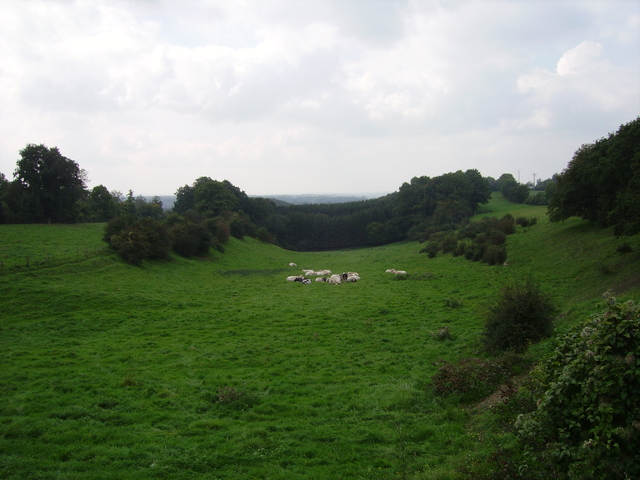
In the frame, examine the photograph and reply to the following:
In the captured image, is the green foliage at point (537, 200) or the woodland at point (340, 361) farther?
the green foliage at point (537, 200)

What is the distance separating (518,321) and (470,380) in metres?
3.57

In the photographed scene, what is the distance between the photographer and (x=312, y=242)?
104875 millimetres

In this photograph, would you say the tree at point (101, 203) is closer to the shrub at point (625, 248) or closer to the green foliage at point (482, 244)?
the green foliage at point (482, 244)

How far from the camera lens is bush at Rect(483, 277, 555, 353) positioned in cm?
1243

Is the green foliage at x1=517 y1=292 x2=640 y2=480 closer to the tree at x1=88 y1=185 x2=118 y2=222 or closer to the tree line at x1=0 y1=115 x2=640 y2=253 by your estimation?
the tree line at x1=0 y1=115 x2=640 y2=253

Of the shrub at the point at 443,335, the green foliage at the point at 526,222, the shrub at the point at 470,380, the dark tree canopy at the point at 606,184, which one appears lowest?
the shrub at the point at 443,335

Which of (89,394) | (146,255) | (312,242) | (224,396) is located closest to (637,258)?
(224,396)

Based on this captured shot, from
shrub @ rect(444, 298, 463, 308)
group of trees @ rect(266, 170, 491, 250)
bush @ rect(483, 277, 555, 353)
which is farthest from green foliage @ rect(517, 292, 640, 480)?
group of trees @ rect(266, 170, 491, 250)

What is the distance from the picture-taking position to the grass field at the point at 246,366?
8.02 m

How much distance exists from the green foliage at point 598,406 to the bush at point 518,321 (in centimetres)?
699

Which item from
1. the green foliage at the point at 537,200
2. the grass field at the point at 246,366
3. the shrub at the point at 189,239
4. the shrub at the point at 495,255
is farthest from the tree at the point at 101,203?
the green foliage at the point at 537,200

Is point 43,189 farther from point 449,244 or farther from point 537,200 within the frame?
point 537,200

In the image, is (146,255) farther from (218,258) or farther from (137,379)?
(137,379)

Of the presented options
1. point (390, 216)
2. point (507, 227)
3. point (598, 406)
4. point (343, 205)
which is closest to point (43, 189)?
point (507, 227)
